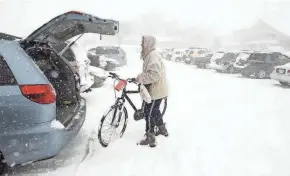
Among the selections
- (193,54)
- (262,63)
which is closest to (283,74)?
(262,63)

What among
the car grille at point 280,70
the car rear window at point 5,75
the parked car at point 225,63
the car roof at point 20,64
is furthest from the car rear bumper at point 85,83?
the parked car at point 225,63

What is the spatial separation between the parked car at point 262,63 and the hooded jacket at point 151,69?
14.1m

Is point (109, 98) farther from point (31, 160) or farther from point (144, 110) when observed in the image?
point (31, 160)

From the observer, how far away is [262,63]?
18656 millimetres

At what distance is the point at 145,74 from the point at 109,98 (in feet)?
17.3

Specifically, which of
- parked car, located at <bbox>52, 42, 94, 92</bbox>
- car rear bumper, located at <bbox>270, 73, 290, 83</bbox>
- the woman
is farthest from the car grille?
the woman

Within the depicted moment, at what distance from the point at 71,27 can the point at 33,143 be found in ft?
7.69

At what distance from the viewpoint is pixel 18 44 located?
417 centimetres

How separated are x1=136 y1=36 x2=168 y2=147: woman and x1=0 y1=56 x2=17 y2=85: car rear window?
2.08m

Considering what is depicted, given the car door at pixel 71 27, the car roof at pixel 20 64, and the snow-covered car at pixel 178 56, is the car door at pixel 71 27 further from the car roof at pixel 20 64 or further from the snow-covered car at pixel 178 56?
the snow-covered car at pixel 178 56

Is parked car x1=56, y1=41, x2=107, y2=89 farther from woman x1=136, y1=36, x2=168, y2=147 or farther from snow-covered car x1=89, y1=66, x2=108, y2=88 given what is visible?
woman x1=136, y1=36, x2=168, y2=147

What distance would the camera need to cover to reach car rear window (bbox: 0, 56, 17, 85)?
3.87m

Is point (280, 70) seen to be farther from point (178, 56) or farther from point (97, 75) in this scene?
point (178, 56)

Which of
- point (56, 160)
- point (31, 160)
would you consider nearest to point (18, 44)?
point (31, 160)
